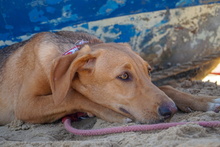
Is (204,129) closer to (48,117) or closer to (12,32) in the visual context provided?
(48,117)

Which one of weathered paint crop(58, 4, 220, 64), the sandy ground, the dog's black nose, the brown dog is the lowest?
the sandy ground

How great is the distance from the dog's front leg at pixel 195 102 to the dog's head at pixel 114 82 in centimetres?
48

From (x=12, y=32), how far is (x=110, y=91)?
289cm

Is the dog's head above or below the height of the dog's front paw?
above

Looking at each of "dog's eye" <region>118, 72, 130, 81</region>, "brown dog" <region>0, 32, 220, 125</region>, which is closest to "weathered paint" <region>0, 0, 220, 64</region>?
"brown dog" <region>0, 32, 220, 125</region>

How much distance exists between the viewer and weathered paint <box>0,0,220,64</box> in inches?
191

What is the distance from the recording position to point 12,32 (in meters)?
4.89

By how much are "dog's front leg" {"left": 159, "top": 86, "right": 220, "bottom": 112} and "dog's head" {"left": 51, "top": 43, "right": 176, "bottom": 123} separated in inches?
18.9

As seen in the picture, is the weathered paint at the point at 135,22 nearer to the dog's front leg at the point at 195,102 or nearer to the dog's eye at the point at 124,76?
the dog's front leg at the point at 195,102

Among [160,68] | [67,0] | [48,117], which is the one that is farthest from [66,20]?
[48,117]

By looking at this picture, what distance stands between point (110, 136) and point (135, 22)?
324 centimetres

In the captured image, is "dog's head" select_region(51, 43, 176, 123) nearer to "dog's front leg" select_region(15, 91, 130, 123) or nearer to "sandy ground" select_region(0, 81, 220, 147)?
"dog's front leg" select_region(15, 91, 130, 123)

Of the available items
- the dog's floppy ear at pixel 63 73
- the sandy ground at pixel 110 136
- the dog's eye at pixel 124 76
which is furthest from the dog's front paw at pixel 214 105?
the dog's floppy ear at pixel 63 73

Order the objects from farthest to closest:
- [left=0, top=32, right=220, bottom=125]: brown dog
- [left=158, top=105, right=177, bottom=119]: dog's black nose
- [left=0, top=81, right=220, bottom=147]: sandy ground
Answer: [left=0, top=32, right=220, bottom=125]: brown dog
[left=158, top=105, right=177, bottom=119]: dog's black nose
[left=0, top=81, right=220, bottom=147]: sandy ground
